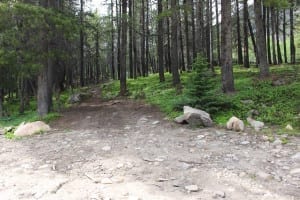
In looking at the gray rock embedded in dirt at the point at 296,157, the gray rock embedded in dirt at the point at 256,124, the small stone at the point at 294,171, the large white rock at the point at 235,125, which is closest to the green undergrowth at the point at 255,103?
the gray rock embedded in dirt at the point at 256,124

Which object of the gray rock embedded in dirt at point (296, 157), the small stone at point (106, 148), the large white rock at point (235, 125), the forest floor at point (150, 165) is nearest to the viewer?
the forest floor at point (150, 165)

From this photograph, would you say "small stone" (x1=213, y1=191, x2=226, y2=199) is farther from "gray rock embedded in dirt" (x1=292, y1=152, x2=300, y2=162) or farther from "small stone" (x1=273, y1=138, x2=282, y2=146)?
"small stone" (x1=273, y1=138, x2=282, y2=146)

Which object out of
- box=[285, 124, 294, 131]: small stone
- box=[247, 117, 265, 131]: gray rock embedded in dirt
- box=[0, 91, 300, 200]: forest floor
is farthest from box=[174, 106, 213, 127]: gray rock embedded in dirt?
box=[285, 124, 294, 131]: small stone

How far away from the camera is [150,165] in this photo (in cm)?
565

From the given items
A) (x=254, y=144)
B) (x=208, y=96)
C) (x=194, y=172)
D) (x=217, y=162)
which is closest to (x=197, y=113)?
(x=208, y=96)

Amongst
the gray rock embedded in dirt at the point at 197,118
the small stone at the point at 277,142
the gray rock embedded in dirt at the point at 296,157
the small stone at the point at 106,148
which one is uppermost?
the gray rock embedded in dirt at the point at 197,118

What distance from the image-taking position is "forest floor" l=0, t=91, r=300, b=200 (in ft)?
14.7

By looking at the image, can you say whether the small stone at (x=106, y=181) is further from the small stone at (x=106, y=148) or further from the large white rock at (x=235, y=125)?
the large white rock at (x=235, y=125)

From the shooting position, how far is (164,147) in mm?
6801

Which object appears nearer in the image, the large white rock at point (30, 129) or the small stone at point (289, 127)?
the small stone at point (289, 127)

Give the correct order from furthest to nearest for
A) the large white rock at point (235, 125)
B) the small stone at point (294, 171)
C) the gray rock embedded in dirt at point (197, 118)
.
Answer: the gray rock embedded in dirt at point (197, 118)
the large white rock at point (235, 125)
the small stone at point (294, 171)

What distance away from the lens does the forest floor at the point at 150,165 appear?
4.47 metres

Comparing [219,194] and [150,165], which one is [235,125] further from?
[219,194]

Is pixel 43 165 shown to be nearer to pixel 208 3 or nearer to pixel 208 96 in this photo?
pixel 208 96
